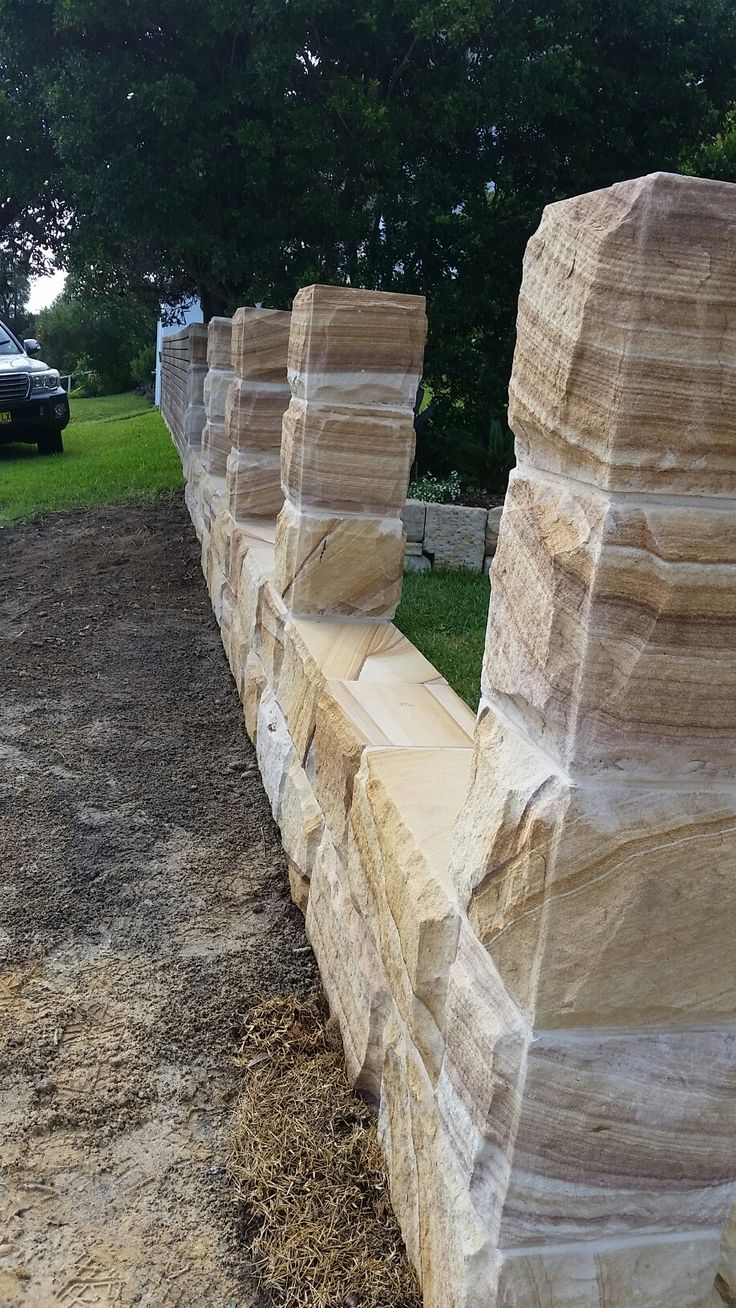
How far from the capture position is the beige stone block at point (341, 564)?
3465mm

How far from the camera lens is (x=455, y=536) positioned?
6914 mm

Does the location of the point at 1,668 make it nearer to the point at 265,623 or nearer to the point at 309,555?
the point at 265,623

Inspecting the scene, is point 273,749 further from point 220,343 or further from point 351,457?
point 220,343

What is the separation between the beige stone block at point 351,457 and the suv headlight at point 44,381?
980cm

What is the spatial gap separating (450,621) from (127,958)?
3.12 meters

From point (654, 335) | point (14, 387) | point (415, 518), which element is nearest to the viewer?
point (654, 335)

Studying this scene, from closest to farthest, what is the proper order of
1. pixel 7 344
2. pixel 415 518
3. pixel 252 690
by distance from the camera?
pixel 252 690, pixel 415 518, pixel 7 344

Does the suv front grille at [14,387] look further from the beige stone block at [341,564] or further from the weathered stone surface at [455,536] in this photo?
the beige stone block at [341,564]

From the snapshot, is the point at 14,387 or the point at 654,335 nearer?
the point at 654,335

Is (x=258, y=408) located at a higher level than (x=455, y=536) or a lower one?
higher

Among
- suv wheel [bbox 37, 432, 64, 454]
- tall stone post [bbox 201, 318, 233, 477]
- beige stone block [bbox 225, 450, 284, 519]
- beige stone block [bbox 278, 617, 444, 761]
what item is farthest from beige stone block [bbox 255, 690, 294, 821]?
suv wheel [bbox 37, 432, 64, 454]

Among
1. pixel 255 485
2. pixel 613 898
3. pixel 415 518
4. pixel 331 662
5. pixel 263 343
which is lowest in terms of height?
pixel 415 518

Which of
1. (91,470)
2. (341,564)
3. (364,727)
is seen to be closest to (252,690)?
(341,564)

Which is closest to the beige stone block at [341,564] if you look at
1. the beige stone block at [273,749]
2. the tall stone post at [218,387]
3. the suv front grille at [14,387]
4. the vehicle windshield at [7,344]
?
the beige stone block at [273,749]
